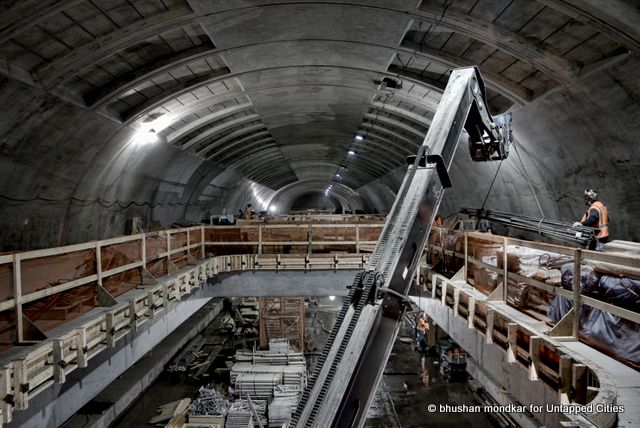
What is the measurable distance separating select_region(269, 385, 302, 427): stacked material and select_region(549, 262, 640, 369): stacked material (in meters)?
9.53

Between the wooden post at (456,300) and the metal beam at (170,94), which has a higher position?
the metal beam at (170,94)

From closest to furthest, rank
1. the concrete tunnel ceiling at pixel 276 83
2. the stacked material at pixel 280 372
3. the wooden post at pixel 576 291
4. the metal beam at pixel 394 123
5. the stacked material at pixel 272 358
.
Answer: the wooden post at pixel 576 291, the concrete tunnel ceiling at pixel 276 83, the stacked material at pixel 280 372, the stacked material at pixel 272 358, the metal beam at pixel 394 123

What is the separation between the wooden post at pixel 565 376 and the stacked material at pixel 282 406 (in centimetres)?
939

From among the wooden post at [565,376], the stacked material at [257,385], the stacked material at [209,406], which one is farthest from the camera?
the stacked material at [257,385]

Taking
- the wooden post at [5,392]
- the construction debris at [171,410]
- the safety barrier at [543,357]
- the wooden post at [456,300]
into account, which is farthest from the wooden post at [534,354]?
the construction debris at [171,410]

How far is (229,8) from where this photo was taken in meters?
7.88

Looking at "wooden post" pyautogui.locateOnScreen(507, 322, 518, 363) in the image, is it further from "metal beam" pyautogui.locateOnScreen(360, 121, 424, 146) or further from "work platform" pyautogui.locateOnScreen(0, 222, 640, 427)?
"metal beam" pyautogui.locateOnScreen(360, 121, 424, 146)

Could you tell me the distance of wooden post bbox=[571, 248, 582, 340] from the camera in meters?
4.98

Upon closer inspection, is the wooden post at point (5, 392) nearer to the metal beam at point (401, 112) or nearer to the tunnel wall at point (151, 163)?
the tunnel wall at point (151, 163)

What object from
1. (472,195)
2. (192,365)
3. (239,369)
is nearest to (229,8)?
(239,369)

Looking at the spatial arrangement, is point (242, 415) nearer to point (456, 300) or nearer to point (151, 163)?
point (456, 300)

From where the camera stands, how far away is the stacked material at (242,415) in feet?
36.6

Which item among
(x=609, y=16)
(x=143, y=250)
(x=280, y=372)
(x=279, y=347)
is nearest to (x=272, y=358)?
(x=279, y=347)

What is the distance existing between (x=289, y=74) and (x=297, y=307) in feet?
32.8
